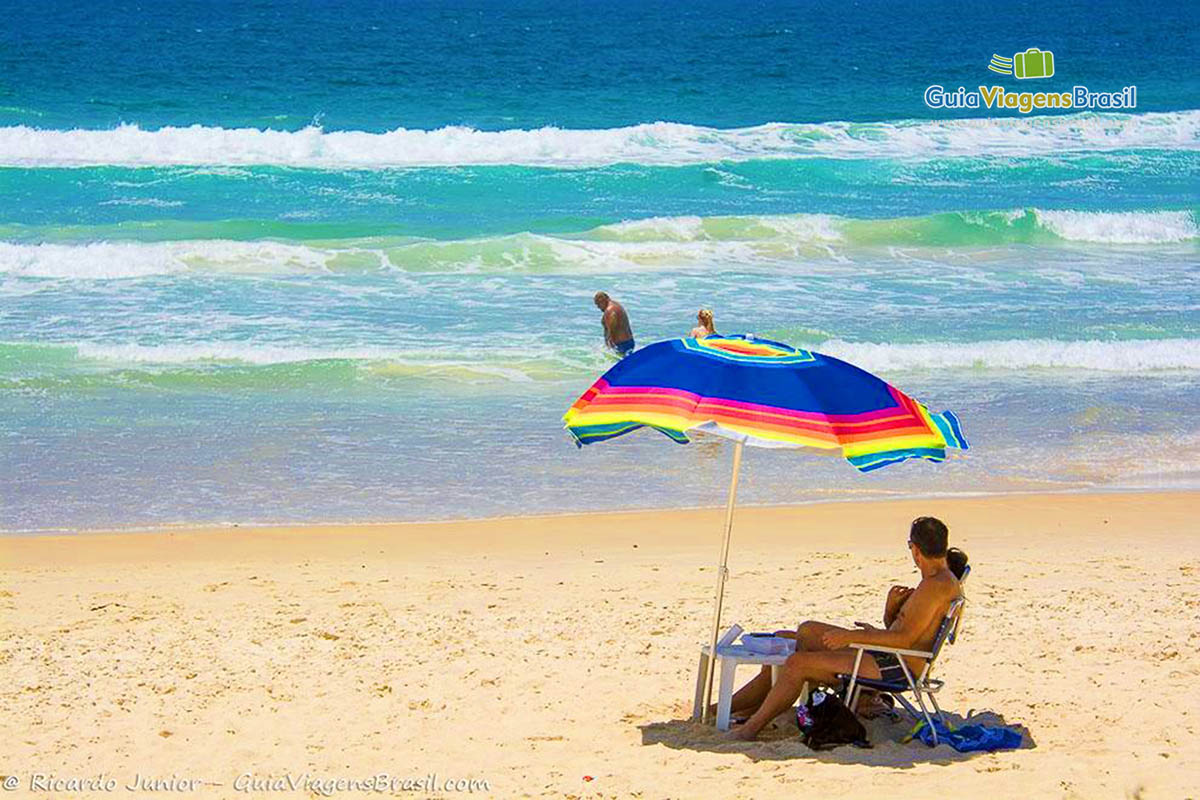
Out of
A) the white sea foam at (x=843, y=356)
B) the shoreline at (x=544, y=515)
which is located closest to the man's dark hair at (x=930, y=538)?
the shoreline at (x=544, y=515)

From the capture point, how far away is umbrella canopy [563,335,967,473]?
537cm

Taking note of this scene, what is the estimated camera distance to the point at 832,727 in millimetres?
5762

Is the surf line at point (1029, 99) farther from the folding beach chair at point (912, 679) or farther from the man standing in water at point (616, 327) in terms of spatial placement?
the folding beach chair at point (912, 679)

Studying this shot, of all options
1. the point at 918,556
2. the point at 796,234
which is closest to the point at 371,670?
the point at 918,556

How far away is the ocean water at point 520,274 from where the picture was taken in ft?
35.8

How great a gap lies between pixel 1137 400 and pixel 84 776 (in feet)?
33.0

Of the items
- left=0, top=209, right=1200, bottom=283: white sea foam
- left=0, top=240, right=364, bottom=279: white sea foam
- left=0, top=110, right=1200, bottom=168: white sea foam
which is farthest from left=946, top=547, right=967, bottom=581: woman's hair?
left=0, top=110, right=1200, bottom=168: white sea foam

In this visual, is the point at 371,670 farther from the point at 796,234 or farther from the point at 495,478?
the point at 796,234

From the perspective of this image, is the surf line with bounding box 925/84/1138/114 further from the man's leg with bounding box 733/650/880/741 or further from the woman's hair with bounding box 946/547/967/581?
the man's leg with bounding box 733/650/880/741

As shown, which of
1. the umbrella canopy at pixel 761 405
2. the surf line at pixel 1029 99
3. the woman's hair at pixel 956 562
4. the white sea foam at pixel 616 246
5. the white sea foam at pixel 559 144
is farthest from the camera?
the surf line at pixel 1029 99

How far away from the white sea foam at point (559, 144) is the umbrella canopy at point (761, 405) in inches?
932

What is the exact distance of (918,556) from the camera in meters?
5.79

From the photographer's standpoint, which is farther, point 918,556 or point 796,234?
point 796,234

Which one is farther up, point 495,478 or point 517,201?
point 517,201
